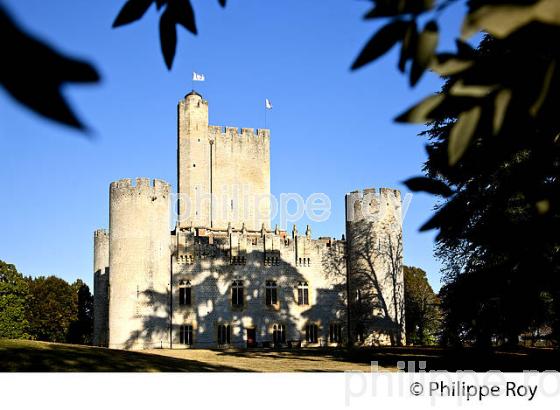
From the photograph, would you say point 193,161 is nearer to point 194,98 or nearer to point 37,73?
point 194,98

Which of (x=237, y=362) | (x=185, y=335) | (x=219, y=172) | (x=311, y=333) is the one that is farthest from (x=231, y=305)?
(x=237, y=362)

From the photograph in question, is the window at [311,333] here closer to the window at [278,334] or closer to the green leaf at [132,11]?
the window at [278,334]

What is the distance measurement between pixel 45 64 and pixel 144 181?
39818 millimetres

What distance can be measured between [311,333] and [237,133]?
1783cm

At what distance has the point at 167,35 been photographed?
2350mm

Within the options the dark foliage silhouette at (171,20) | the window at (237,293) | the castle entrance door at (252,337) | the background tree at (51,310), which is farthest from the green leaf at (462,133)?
the background tree at (51,310)

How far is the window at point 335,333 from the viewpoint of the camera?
1724 inches

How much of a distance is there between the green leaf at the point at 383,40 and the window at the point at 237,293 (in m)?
40.8

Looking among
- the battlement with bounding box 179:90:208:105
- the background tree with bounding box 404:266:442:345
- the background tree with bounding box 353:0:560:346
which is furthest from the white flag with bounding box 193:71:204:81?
the background tree with bounding box 353:0:560:346

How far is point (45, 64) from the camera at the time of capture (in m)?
1.25

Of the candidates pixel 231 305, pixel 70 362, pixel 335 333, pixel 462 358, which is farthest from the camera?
pixel 335 333

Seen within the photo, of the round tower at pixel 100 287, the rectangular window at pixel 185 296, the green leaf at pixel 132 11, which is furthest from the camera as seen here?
the round tower at pixel 100 287

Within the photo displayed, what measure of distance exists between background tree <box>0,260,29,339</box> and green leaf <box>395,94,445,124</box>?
198ft
